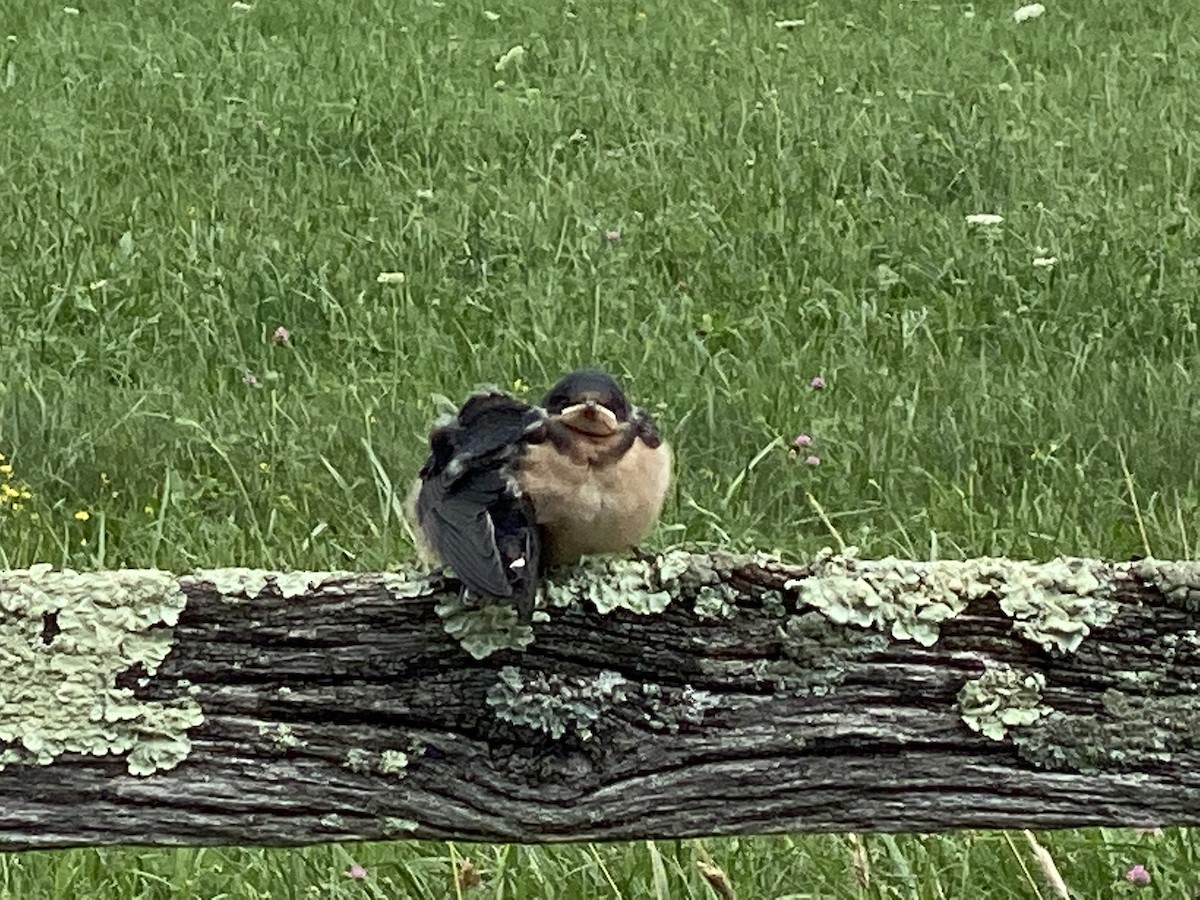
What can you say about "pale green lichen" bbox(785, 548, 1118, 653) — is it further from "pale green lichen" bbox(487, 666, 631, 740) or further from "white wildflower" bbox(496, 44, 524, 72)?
"white wildflower" bbox(496, 44, 524, 72)

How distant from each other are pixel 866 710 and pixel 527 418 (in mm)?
704

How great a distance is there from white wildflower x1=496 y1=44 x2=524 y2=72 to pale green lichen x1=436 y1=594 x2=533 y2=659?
320 inches

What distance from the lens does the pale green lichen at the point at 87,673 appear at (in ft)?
5.74

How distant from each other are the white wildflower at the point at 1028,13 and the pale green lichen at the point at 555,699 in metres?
9.88

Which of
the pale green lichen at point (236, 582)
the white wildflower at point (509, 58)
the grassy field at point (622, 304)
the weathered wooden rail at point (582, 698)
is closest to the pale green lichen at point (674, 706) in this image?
the weathered wooden rail at point (582, 698)

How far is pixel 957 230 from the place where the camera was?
265 inches

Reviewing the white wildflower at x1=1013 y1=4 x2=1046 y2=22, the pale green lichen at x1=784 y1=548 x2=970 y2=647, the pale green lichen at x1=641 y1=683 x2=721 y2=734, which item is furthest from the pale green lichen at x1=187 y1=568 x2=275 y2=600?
the white wildflower at x1=1013 y1=4 x2=1046 y2=22

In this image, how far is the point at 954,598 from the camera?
179cm

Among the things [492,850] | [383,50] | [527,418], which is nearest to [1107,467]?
[492,850]

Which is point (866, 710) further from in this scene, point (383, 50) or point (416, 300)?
point (383, 50)

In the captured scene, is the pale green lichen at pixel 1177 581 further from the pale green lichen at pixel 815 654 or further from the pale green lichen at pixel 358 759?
the pale green lichen at pixel 358 759

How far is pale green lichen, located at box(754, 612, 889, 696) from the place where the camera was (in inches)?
70.0

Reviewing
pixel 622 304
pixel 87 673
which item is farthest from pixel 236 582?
pixel 622 304

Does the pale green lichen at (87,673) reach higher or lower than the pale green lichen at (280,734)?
higher
